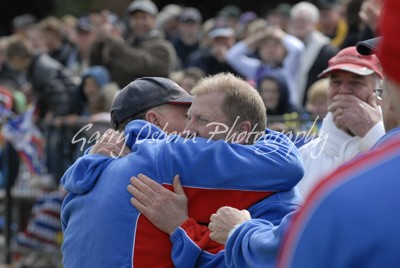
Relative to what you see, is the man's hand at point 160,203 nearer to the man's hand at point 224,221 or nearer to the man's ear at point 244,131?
the man's hand at point 224,221

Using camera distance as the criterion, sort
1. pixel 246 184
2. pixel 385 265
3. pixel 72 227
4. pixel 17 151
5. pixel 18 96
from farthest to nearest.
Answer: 1. pixel 18 96
2. pixel 17 151
3. pixel 72 227
4. pixel 246 184
5. pixel 385 265

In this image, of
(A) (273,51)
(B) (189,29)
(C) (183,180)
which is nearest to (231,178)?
(C) (183,180)

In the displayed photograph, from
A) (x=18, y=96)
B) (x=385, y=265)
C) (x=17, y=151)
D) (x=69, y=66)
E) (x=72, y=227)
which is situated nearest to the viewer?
(x=385, y=265)

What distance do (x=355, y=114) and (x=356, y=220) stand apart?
3.45 metres

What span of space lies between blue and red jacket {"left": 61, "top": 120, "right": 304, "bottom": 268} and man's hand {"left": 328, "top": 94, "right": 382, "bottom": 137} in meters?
1.41

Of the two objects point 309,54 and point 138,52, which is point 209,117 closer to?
point 309,54

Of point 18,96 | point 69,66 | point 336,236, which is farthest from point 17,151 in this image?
point 336,236

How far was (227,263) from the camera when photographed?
3535 millimetres

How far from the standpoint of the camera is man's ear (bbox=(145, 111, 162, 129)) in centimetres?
429

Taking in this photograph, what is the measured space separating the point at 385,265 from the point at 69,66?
12959mm

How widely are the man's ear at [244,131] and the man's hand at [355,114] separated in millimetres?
1492

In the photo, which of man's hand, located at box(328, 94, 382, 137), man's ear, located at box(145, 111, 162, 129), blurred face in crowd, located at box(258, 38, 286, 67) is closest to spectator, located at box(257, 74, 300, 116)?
blurred face in crowd, located at box(258, 38, 286, 67)

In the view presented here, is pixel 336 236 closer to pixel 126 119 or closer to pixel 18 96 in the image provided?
pixel 126 119

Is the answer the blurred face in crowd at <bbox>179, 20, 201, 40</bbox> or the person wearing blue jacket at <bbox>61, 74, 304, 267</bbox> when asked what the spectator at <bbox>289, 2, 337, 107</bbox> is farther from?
the person wearing blue jacket at <bbox>61, 74, 304, 267</bbox>
